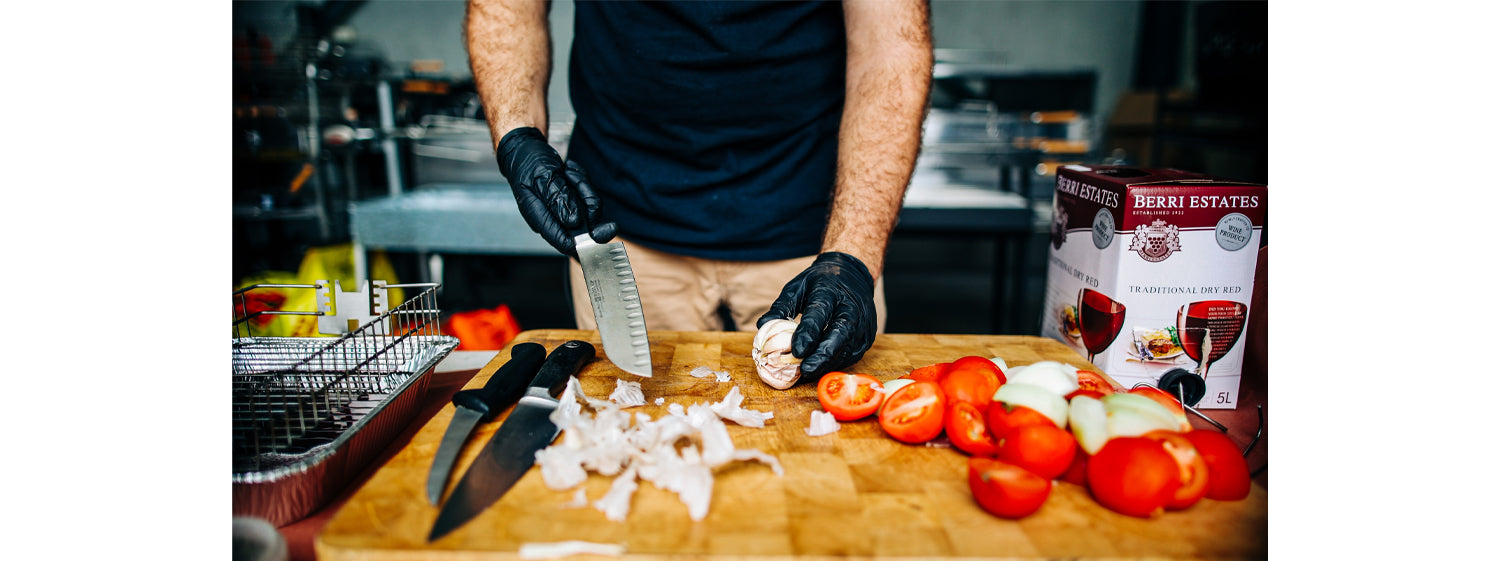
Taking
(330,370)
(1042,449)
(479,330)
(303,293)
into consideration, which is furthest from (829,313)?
(303,293)

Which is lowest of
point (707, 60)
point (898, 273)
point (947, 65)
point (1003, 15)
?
point (898, 273)

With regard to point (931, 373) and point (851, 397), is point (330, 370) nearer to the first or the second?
point (851, 397)

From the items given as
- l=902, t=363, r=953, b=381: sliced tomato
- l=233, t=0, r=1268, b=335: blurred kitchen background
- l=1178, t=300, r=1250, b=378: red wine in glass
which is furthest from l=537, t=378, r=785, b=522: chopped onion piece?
l=233, t=0, r=1268, b=335: blurred kitchen background

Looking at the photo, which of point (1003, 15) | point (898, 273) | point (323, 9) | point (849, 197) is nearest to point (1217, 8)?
point (1003, 15)

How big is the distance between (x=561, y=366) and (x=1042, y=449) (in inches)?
33.3

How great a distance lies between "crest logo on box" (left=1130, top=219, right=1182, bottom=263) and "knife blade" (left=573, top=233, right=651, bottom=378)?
927 mm

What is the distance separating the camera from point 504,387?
1234mm

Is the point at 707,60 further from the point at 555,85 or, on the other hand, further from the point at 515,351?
the point at 555,85

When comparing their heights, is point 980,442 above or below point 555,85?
below

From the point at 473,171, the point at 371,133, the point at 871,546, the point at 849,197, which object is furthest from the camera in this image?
the point at 473,171

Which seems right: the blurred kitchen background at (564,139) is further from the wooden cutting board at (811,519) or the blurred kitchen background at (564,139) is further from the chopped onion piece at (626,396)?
the wooden cutting board at (811,519)

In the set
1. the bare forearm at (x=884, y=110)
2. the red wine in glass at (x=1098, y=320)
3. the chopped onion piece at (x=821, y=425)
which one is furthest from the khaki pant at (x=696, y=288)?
the chopped onion piece at (x=821, y=425)

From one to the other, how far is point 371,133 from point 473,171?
112 inches

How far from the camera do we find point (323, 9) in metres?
5.60
